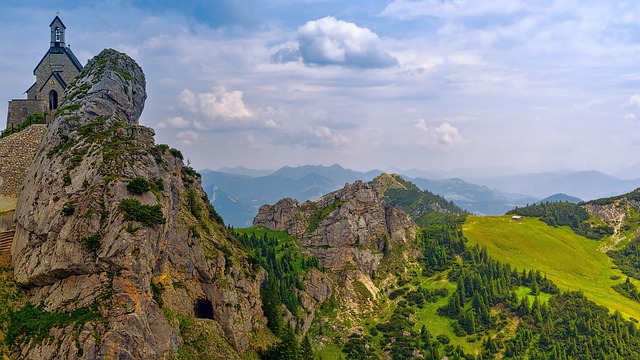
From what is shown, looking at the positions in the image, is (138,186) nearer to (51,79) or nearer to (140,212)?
(140,212)

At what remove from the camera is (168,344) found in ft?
188

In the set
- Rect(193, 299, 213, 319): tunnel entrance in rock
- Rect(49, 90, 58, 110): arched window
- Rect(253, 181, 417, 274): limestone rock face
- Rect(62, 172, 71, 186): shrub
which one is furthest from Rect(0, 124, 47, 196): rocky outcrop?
Rect(253, 181, 417, 274): limestone rock face

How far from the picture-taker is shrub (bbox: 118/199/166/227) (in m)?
56.2

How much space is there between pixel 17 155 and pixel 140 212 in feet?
116

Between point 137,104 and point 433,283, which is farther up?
point 137,104

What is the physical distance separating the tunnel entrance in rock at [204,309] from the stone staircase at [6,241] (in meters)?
27.9

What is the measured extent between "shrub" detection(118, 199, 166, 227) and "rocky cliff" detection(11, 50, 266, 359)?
0.12m

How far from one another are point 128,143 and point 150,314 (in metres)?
24.9

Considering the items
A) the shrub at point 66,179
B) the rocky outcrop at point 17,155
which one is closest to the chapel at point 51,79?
the rocky outcrop at point 17,155

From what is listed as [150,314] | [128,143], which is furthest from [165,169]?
[150,314]

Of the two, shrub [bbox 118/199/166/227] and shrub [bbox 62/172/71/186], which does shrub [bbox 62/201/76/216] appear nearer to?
shrub [bbox 62/172/71/186]

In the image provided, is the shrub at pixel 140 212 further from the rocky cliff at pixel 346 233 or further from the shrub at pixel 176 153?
the rocky cliff at pixel 346 233

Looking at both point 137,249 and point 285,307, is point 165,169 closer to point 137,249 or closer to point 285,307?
point 137,249

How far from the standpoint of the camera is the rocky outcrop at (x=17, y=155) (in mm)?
74188
